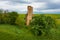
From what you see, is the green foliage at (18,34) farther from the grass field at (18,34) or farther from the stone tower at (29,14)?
the stone tower at (29,14)

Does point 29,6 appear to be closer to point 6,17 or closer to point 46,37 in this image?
point 6,17

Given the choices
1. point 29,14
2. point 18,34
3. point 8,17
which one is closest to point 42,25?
point 18,34

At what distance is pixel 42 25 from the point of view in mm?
31219

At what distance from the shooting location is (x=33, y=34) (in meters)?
30.0

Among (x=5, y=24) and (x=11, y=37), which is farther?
(x=5, y=24)

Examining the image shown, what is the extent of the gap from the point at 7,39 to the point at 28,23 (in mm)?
9441

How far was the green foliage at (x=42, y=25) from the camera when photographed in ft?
100

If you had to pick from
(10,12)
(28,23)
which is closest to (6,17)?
(10,12)

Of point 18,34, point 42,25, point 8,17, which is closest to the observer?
point 18,34

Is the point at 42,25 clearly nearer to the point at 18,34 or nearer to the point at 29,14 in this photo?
the point at 18,34

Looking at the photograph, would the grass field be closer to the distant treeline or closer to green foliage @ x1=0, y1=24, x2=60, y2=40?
green foliage @ x1=0, y1=24, x2=60, y2=40

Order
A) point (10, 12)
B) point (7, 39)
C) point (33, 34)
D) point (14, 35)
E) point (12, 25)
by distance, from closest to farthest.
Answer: point (7, 39), point (14, 35), point (33, 34), point (12, 25), point (10, 12)

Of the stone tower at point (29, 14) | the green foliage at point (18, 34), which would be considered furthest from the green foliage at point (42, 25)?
the stone tower at point (29, 14)

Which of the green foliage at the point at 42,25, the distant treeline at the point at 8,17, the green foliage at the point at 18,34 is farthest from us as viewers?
the distant treeline at the point at 8,17
